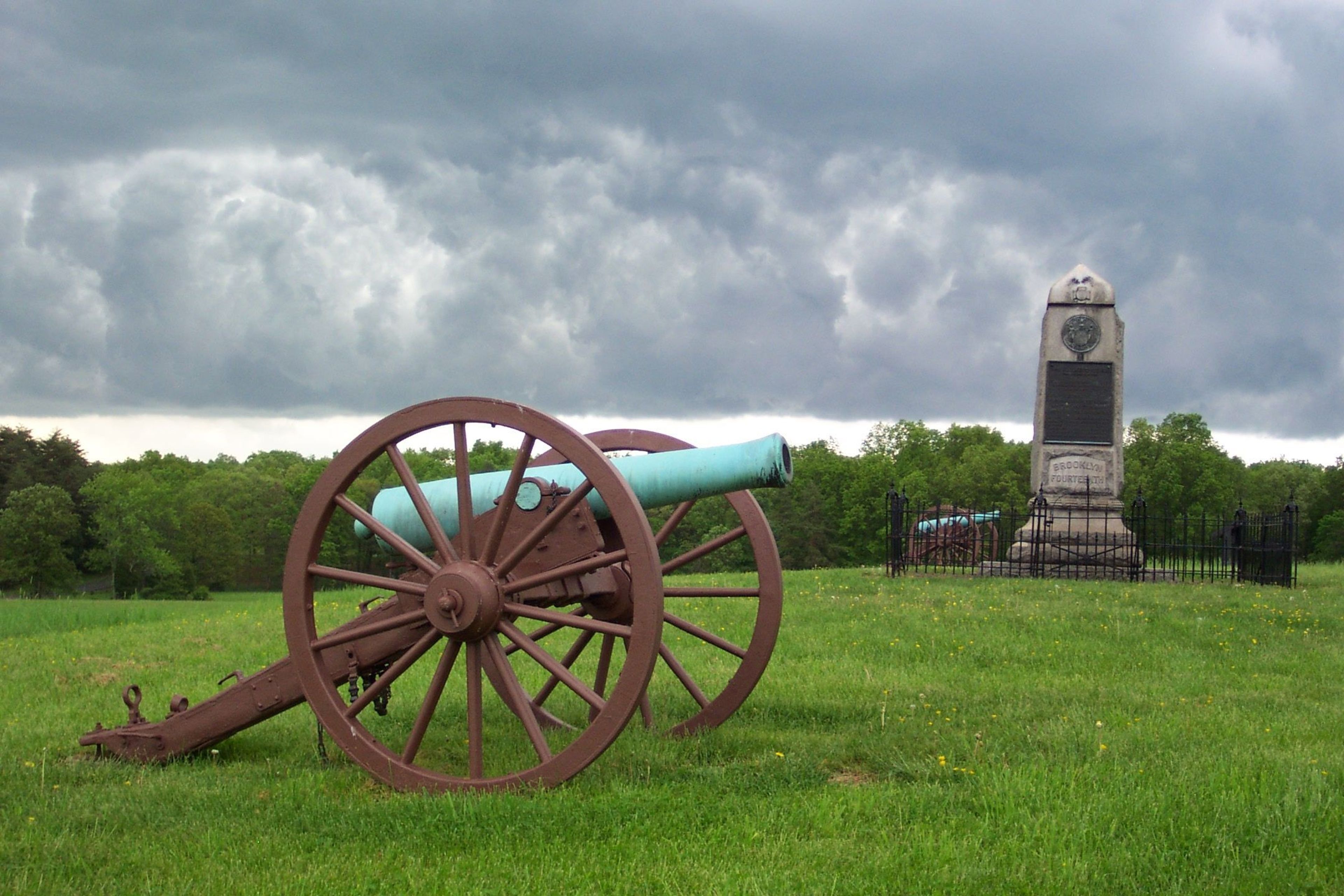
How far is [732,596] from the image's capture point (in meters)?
6.59

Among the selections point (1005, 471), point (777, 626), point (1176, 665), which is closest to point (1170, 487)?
point (1005, 471)

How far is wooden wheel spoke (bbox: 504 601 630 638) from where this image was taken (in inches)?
201

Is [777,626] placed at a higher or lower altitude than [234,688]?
higher

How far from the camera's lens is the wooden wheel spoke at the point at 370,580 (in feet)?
17.8

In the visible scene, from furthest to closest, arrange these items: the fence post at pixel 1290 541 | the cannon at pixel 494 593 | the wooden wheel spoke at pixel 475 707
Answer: the fence post at pixel 1290 541 → the wooden wheel spoke at pixel 475 707 → the cannon at pixel 494 593

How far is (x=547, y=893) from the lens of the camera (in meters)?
4.00

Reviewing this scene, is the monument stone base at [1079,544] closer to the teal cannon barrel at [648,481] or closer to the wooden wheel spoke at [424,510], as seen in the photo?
the teal cannon barrel at [648,481]

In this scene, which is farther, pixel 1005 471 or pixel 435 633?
pixel 1005 471

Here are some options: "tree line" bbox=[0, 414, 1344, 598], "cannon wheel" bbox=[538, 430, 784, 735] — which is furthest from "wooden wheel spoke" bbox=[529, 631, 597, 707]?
"tree line" bbox=[0, 414, 1344, 598]

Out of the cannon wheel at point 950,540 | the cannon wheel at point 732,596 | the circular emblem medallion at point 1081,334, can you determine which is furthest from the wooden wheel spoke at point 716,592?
the circular emblem medallion at point 1081,334

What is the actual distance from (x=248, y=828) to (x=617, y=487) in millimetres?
1990

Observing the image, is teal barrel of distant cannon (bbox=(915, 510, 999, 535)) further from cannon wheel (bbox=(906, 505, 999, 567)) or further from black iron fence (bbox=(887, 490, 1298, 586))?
black iron fence (bbox=(887, 490, 1298, 586))

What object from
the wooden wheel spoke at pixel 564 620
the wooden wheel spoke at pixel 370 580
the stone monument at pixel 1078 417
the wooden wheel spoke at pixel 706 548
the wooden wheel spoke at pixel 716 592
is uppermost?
the stone monument at pixel 1078 417

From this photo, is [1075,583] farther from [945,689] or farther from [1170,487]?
[1170,487]
